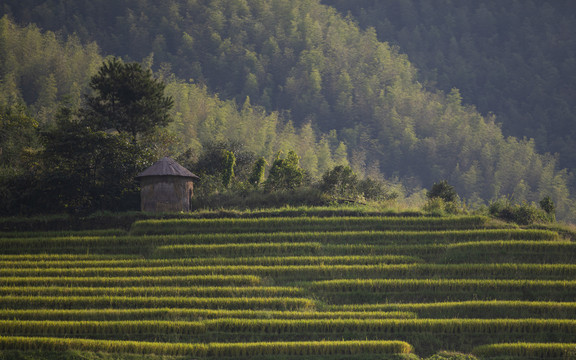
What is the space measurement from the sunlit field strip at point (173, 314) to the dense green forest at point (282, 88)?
160 ft

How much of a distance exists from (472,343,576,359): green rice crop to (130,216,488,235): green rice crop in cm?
1179

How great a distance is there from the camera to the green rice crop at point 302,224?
33625 millimetres

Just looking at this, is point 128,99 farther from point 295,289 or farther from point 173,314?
point 173,314

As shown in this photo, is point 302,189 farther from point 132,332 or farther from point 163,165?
point 132,332

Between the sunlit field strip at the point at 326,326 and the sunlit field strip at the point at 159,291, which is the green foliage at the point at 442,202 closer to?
the sunlit field strip at the point at 326,326

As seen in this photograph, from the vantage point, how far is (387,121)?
4811 inches

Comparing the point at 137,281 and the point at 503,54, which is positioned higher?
the point at 503,54

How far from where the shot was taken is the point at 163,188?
3566 centimetres

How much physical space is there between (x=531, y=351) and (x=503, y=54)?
15614cm

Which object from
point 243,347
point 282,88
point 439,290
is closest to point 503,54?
point 282,88

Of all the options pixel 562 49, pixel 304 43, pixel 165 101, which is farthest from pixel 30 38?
pixel 562 49

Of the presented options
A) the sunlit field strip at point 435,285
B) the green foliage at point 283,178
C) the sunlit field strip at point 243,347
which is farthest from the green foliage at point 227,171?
the sunlit field strip at point 243,347

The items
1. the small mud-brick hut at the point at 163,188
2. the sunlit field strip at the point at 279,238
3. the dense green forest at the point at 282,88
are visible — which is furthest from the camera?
the dense green forest at the point at 282,88

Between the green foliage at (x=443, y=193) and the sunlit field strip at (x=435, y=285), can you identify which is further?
the green foliage at (x=443, y=193)
